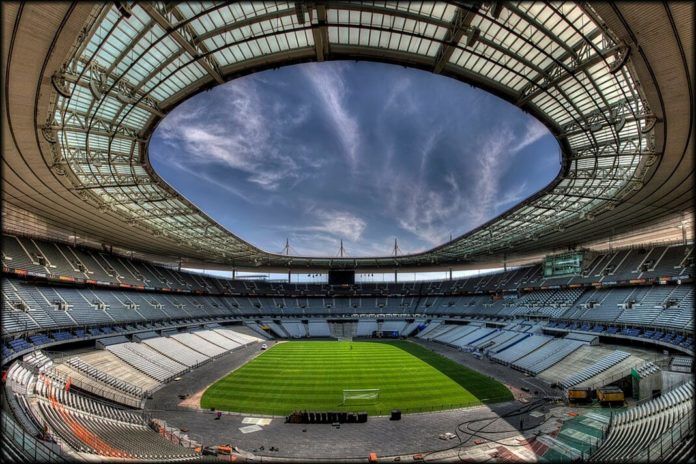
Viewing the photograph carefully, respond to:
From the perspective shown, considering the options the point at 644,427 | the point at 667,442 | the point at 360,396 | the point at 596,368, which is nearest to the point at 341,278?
the point at 360,396

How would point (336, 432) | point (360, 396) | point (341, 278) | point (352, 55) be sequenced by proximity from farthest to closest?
point (341, 278) → point (360, 396) → point (336, 432) → point (352, 55)

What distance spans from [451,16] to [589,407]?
96.7ft

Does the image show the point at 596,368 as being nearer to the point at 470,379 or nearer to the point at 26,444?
the point at 470,379

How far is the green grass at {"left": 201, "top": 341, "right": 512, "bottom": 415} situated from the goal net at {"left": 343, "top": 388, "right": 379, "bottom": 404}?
1.72 feet

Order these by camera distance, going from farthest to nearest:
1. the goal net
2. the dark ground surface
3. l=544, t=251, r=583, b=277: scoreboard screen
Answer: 1. l=544, t=251, r=583, b=277: scoreboard screen
2. the goal net
3. the dark ground surface

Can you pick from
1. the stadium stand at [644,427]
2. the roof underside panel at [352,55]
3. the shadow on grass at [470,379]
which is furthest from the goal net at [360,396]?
the roof underside panel at [352,55]

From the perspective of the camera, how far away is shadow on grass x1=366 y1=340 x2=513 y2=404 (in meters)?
32.1

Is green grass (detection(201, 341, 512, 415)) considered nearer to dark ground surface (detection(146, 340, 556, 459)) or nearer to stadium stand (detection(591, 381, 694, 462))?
dark ground surface (detection(146, 340, 556, 459))

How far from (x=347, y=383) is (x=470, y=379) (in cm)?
1255

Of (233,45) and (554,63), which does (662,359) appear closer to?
(554,63)

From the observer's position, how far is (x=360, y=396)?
105 ft

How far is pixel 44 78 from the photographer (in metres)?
16.0

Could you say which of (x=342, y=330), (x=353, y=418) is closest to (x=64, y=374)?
(x=353, y=418)

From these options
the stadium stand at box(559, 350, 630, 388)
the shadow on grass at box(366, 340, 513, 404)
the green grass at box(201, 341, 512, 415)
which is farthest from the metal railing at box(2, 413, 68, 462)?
the stadium stand at box(559, 350, 630, 388)
